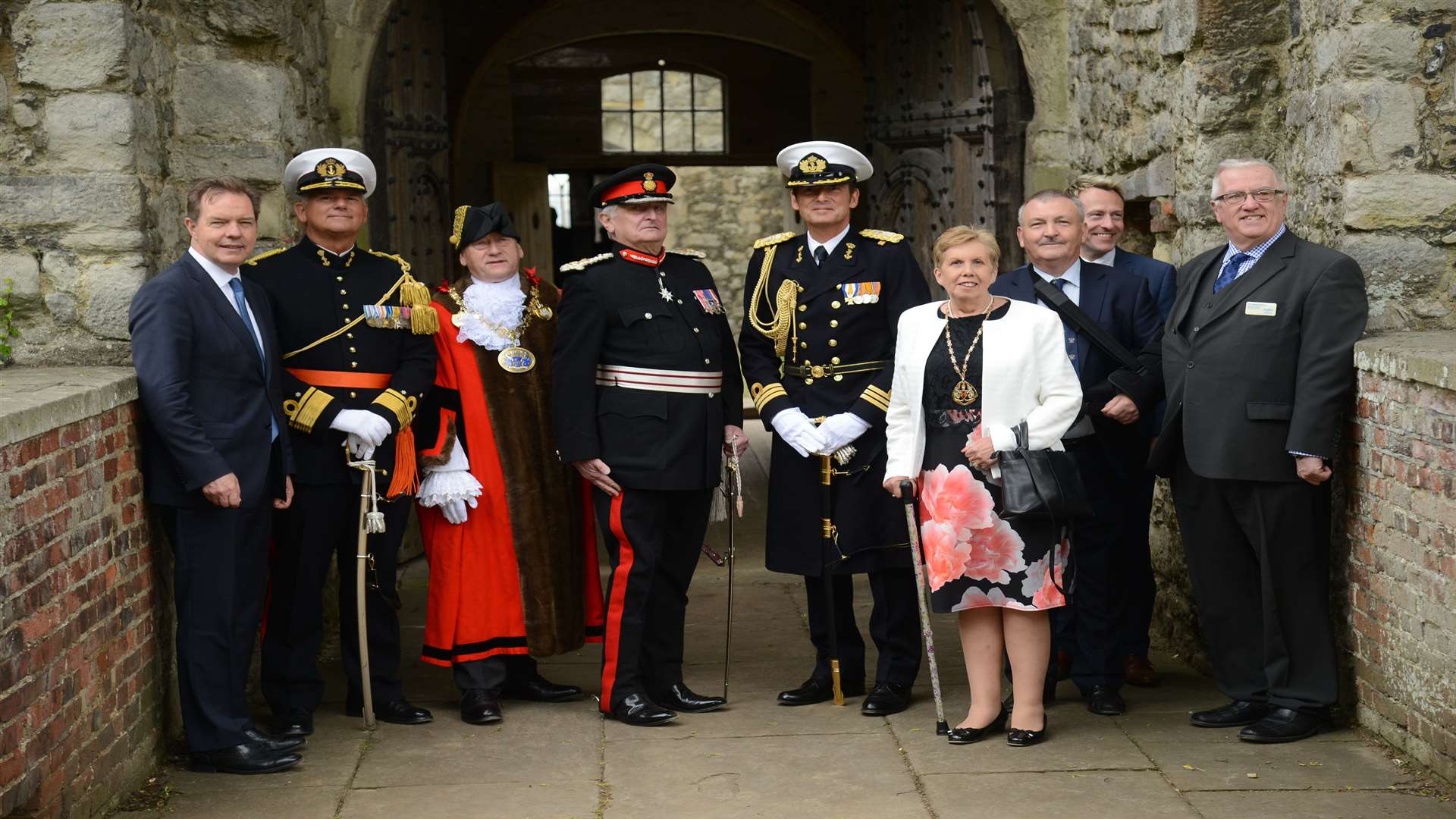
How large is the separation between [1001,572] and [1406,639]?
37.9 inches

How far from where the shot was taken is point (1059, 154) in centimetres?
603

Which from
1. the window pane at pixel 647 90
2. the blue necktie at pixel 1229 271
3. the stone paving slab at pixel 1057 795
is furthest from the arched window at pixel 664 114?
the stone paving slab at pixel 1057 795

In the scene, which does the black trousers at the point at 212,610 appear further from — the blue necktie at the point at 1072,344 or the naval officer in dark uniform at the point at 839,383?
the blue necktie at the point at 1072,344

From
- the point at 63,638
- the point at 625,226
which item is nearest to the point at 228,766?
the point at 63,638

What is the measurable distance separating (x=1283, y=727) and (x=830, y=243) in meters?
1.74

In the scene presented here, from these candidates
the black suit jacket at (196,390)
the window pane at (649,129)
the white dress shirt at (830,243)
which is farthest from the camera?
the window pane at (649,129)

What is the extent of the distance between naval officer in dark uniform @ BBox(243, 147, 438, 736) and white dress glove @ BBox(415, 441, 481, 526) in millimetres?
57

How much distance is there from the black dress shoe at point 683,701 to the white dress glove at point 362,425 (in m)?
1.08

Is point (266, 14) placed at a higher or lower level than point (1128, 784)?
higher

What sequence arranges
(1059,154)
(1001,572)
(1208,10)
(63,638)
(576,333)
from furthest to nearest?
(1059,154) → (1208,10) → (576,333) → (1001,572) → (63,638)

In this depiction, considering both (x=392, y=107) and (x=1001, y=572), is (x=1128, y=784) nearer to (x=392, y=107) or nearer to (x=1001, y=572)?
(x=1001, y=572)

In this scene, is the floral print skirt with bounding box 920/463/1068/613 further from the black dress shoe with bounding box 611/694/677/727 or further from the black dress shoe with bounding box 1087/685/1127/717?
the black dress shoe with bounding box 611/694/677/727

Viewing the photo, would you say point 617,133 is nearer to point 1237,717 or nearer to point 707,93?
point 707,93

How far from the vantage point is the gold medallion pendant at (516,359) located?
4426 mm
